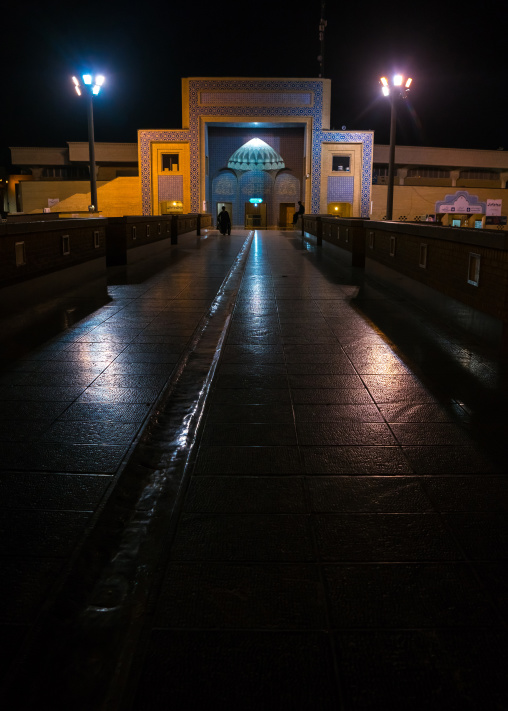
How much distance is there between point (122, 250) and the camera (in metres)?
14.2

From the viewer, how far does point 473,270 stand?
6789mm

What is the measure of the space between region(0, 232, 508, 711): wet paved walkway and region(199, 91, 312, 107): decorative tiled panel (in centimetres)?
4455

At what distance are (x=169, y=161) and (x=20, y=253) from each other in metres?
42.3

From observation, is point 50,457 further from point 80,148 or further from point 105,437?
point 80,148

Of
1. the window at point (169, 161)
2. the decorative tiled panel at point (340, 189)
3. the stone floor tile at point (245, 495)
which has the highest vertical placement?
the window at point (169, 161)

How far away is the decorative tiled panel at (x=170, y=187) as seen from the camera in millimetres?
47969

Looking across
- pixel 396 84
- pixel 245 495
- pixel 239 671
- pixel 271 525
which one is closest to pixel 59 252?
pixel 245 495

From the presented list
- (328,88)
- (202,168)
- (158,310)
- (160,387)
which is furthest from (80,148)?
(160,387)

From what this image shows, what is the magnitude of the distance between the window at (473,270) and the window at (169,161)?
4413cm

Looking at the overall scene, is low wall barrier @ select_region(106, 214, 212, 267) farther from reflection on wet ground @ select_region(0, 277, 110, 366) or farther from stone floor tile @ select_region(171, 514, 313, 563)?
stone floor tile @ select_region(171, 514, 313, 563)

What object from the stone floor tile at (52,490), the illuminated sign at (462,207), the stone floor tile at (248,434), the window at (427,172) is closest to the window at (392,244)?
the stone floor tile at (248,434)

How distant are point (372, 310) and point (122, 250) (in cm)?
733

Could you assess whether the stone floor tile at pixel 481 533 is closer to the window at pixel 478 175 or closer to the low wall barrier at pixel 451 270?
the low wall barrier at pixel 451 270

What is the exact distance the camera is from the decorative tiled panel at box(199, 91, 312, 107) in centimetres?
4666
